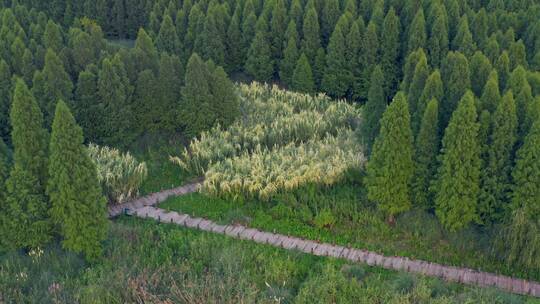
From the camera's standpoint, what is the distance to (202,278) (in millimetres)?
15867

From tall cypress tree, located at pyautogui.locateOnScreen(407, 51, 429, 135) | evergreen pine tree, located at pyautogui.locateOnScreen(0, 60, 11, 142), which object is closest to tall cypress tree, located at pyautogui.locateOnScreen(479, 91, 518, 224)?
tall cypress tree, located at pyautogui.locateOnScreen(407, 51, 429, 135)

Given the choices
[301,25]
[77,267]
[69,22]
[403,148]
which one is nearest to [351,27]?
[301,25]

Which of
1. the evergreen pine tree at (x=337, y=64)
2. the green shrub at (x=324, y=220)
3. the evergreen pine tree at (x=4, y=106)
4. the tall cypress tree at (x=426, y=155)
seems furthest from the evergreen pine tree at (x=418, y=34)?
the evergreen pine tree at (x=4, y=106)

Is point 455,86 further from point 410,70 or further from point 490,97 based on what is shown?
point 410,70

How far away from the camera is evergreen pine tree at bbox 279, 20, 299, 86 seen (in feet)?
104

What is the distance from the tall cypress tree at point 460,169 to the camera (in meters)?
17.7

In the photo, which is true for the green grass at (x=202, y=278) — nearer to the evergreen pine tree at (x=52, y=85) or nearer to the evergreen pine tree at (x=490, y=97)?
the evergreen pine tree at (x=490, y=97)

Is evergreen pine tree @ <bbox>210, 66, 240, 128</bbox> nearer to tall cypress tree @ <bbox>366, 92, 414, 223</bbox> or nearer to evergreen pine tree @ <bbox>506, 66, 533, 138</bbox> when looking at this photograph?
tall cypress tree @ <bbox>366, 92, 414, 223</bbox>

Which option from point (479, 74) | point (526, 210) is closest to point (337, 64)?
point (479, 74)

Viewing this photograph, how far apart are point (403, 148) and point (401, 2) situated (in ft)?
Result: 55.4

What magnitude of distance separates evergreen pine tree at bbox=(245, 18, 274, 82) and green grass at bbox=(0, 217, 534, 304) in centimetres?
1602

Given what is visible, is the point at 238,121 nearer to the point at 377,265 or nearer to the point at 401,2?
the point at 377,265

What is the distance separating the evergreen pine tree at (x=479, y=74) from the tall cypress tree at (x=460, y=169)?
9.58 ft

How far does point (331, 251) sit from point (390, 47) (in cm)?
1536
